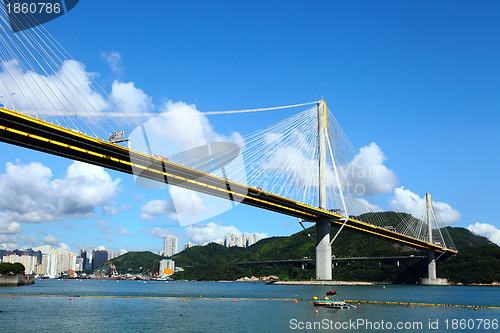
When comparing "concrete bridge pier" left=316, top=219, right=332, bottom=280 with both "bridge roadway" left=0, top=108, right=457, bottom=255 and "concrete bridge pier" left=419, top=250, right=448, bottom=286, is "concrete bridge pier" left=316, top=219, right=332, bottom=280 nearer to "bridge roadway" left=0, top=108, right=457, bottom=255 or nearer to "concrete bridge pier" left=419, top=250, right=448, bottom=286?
"bridge roadway" left=0, top=108, right=457, bottom=255

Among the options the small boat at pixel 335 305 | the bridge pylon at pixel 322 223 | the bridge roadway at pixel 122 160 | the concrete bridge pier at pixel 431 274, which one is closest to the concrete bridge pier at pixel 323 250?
the bridge pylon at pixel 322 223

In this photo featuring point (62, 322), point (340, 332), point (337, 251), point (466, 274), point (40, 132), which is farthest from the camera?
point (337, 251)

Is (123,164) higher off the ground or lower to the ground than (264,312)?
higher

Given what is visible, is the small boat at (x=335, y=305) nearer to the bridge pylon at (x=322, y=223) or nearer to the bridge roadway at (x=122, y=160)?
the bridge roadway at (x=122, y=160)

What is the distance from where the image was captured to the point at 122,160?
53406 millimetres

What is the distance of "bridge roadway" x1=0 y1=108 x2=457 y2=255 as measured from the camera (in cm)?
4306

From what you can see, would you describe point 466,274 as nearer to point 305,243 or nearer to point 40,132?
point 305,243

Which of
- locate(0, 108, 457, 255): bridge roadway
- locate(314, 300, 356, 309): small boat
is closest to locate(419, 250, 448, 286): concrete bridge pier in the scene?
locate(0, 108, 457, 255): bridge roadway

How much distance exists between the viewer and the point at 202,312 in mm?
48750

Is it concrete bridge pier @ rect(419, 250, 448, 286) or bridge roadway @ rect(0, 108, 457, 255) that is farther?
concrete bridge pier @ rect(419, 250, 448, 286)

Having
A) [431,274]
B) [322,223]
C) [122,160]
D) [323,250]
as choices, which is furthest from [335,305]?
[431,274]

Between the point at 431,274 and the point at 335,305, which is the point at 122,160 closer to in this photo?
the point at 335,305

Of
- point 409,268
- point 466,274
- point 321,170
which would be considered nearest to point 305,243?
point 409,268

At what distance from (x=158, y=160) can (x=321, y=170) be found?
36.1m
